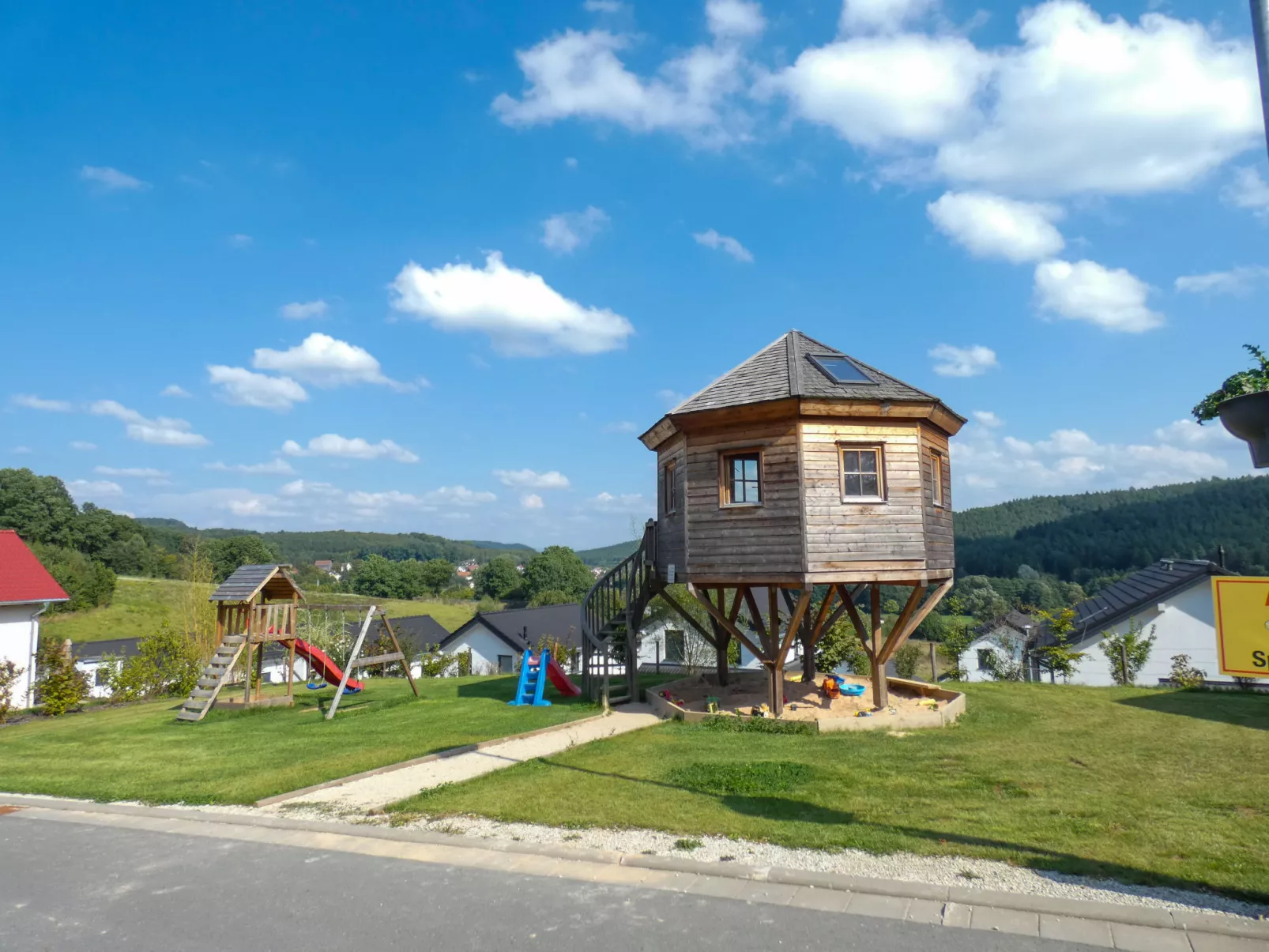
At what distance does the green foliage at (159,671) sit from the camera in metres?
21.8

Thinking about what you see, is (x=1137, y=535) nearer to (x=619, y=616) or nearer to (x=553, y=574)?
(x=553, y=574)

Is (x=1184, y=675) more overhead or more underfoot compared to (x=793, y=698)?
more underfoot

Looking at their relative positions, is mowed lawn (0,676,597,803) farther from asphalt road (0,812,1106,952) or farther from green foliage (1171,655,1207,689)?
green foliage (1171,655,1207,689)

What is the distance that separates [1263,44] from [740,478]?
9.44 m

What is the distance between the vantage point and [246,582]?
19.0 meters

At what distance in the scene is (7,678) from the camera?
18906 mm

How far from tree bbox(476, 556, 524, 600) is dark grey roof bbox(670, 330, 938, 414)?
329 feet

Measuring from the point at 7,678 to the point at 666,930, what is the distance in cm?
2114

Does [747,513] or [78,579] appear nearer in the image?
[747,513]

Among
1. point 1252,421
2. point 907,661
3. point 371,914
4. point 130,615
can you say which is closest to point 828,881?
point 371,914

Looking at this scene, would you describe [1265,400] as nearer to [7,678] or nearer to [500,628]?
[7,678]

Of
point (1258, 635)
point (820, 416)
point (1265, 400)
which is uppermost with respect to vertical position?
point (820, 416)

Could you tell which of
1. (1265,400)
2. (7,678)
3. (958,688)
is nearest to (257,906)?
(1265,400)

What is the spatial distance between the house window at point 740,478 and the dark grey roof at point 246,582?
1224 centimetres
